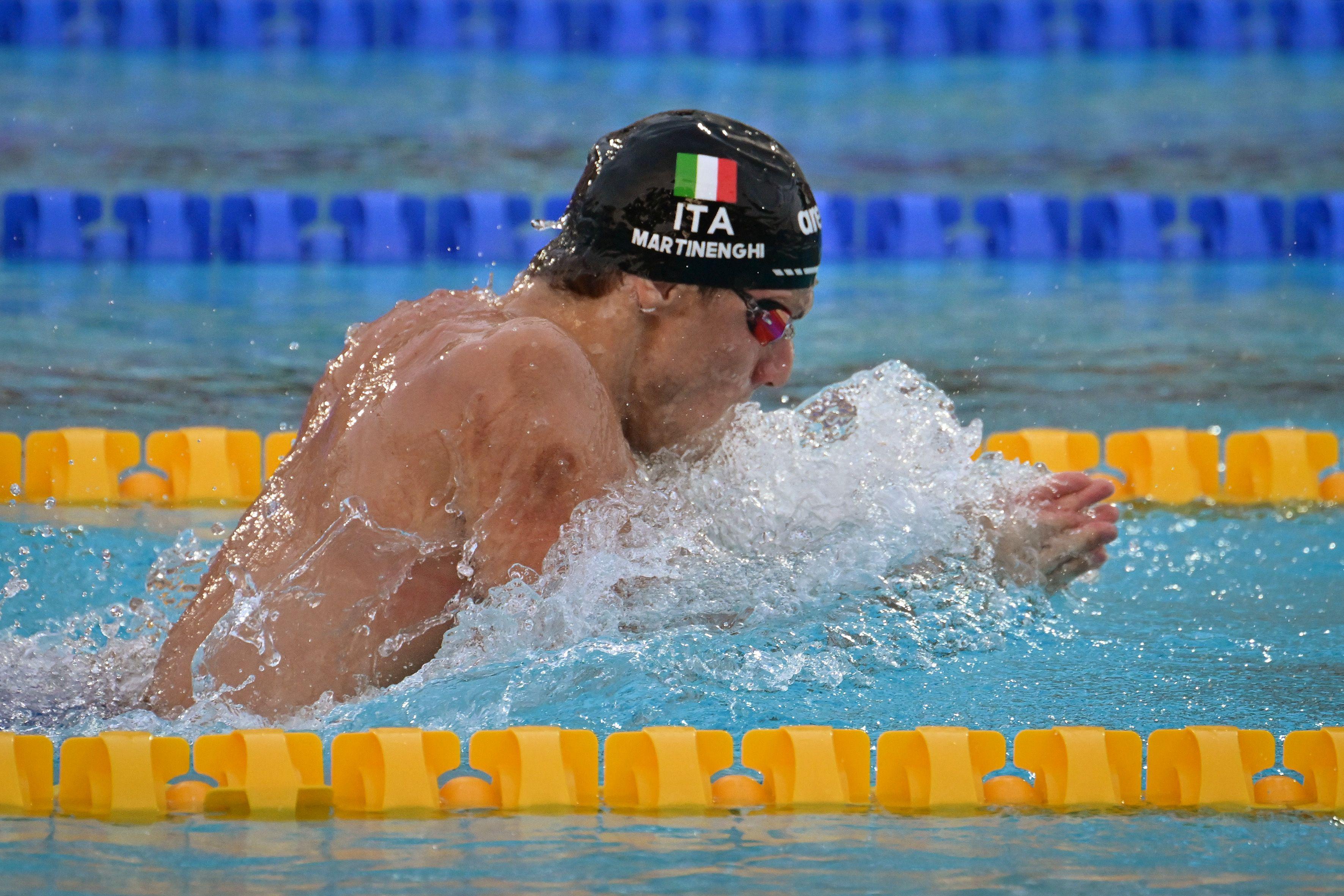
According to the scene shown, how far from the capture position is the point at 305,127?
8.59 m

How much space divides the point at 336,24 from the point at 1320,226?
19.5 ft

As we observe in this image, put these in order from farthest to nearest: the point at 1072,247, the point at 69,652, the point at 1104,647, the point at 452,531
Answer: the point at 1072,247
the point at 1104,647
the point at 69,652
the point at 452,531

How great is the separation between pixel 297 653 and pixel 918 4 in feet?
29.5

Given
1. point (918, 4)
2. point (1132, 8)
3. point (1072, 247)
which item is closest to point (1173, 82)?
point (1132, 8)

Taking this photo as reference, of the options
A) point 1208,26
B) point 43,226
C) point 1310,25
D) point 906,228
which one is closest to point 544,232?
point 906,228

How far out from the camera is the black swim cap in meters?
2.31

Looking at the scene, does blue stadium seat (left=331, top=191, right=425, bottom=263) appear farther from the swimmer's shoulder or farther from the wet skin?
the swimmer's shoulder

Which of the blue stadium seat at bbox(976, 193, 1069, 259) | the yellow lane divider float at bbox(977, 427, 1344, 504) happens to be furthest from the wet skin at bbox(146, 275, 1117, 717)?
the blue stadium seat at bbox(976, 193, 1069, 259)

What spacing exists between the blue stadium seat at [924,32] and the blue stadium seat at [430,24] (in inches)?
106

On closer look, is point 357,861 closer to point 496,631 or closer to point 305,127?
point 496,631

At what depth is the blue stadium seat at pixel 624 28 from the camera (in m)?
10.1

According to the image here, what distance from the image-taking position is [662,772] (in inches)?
85.2

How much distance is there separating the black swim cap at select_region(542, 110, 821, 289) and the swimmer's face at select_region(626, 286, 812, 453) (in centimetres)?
3

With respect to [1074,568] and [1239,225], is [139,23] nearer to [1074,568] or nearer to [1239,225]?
[1239,225]
